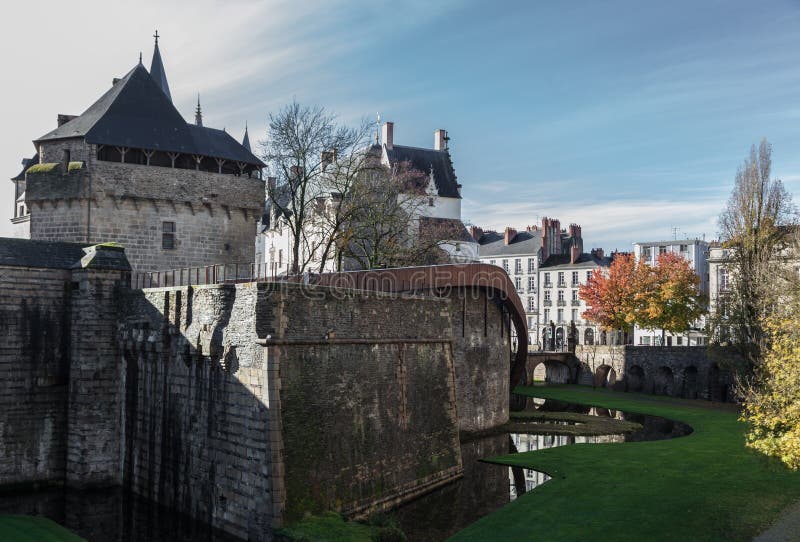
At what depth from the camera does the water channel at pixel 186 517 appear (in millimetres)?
18891

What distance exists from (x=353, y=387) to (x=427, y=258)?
2258 centimetres

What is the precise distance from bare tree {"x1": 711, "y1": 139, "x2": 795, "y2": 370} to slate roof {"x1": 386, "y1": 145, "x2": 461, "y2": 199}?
78.4ft

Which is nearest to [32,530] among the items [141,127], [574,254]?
[141,127]

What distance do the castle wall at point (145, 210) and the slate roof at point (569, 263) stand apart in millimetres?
49646

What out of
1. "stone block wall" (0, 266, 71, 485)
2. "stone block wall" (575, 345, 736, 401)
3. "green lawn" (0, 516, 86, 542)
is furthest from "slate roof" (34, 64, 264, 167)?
"stone block wall" (575, 345, 736, 401)

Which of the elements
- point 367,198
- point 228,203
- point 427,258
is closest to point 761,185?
point 427,258

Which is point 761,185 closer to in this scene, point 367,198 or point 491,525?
point 367,198

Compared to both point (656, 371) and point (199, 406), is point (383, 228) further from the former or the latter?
point (656, 371)

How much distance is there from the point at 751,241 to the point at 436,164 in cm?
2786

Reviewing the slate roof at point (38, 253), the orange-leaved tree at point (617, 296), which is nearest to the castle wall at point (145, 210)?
the slate roof at point (38, 253)

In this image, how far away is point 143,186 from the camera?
30.2 metres

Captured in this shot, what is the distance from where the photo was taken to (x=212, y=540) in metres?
18.0

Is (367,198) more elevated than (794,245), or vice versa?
(367,198)

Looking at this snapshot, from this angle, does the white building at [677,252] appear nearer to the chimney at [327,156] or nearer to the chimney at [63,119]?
the chimney at [327,156]
